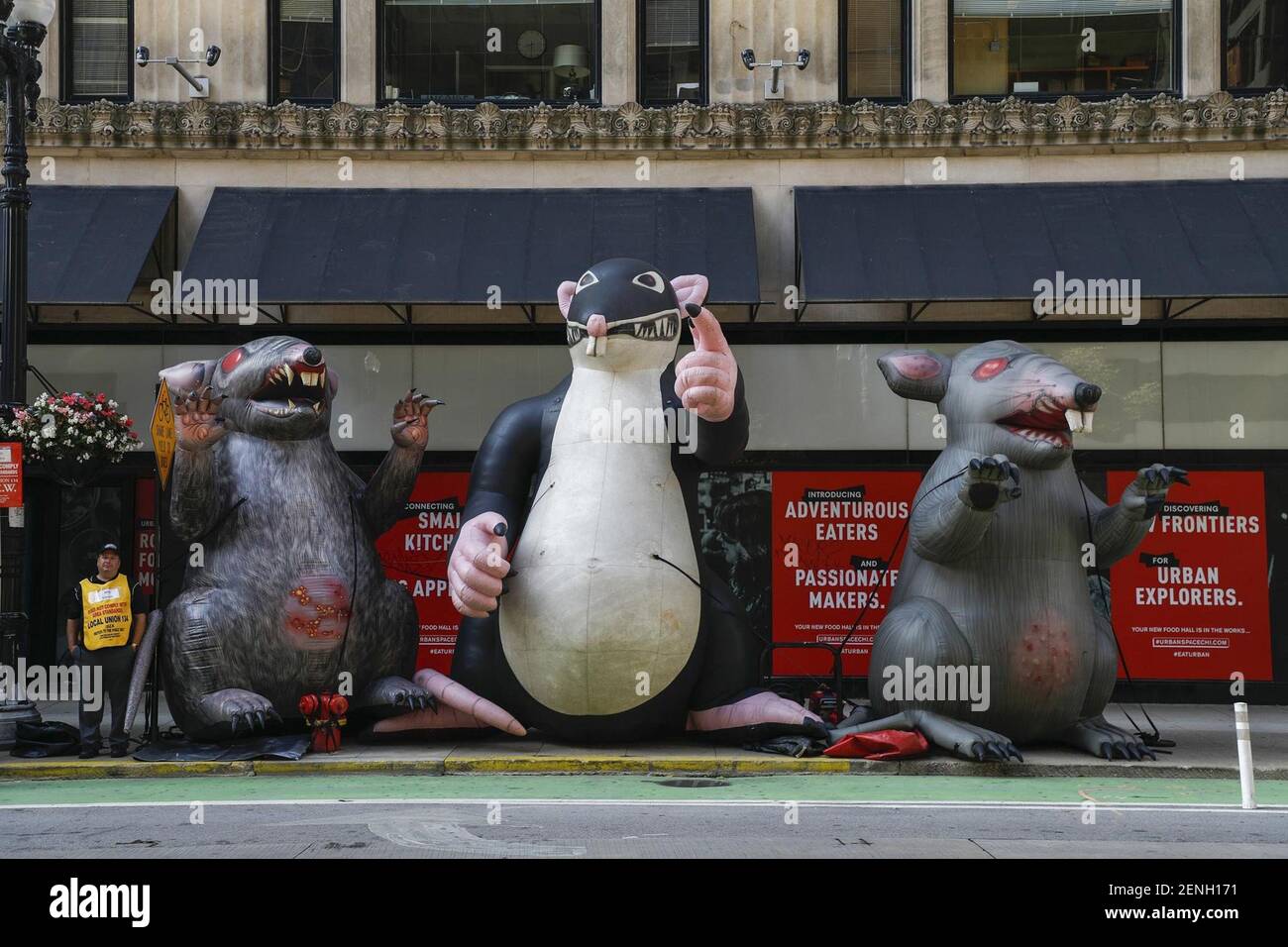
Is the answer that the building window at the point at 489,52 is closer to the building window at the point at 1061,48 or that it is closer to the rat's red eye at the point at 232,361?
the building window at the point at 1061,48

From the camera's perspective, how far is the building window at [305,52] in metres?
14.8

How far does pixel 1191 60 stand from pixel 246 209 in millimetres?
9087

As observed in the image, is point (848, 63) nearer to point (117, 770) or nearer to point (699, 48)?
point (699, 48)

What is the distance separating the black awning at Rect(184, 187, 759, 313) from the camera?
13.1 m

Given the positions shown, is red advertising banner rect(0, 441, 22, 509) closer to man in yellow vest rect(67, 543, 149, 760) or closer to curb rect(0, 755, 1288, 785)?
man in yellow vest rect(67, 543, 149, 760)

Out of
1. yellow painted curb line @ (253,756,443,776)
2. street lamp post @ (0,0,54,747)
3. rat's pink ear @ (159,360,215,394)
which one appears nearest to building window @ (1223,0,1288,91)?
rat's pink ear @ (159,360,215,394)

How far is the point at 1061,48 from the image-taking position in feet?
48.1

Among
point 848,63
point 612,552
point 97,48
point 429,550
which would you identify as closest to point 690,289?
point 612,552

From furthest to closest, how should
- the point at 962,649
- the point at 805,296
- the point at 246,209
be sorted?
the point at 246,209
the point at 805,296
the point at 962,649

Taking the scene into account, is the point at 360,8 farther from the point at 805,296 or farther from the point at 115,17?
the point at 805,296

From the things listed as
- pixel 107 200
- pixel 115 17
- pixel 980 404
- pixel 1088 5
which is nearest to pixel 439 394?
pixel 107 200

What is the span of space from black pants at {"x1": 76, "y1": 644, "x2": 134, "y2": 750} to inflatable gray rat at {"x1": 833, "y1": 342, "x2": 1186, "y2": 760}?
16.0 ft

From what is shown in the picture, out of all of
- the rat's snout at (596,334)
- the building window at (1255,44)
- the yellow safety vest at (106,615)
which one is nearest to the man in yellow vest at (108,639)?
the yellow safety vest at (106,615)

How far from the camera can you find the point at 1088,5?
48.3ft
